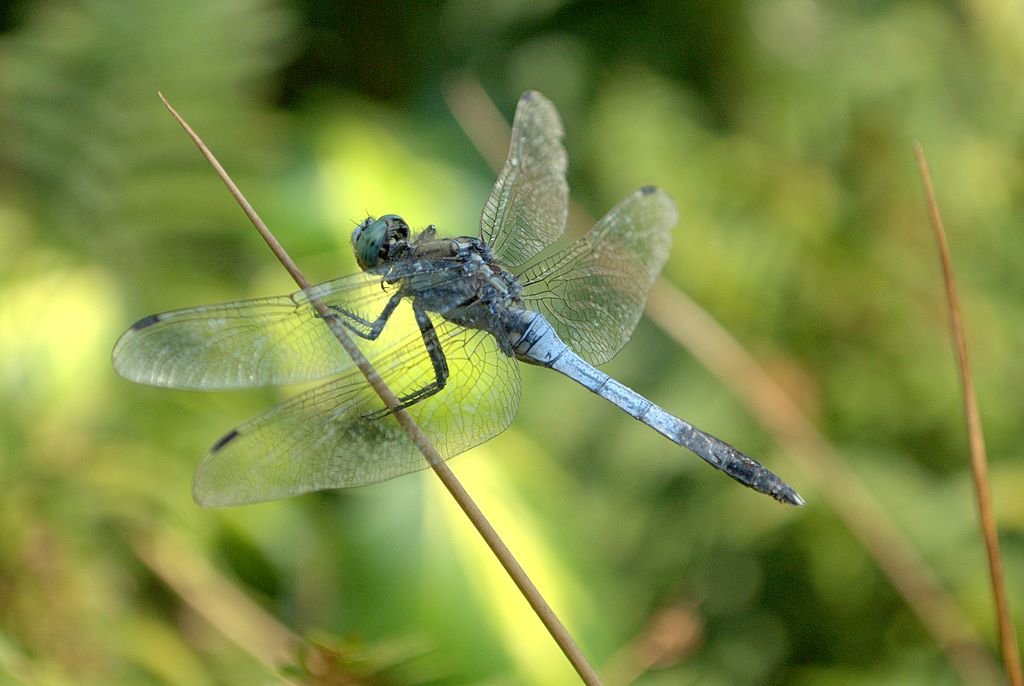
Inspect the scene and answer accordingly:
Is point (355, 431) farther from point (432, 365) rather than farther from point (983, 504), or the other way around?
point (983, 504)

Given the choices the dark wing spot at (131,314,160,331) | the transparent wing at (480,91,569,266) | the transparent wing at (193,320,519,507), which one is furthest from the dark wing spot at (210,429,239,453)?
the transparent wing at (480,91,569,266)

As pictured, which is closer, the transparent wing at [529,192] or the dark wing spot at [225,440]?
the dark wing spot at [225,440]

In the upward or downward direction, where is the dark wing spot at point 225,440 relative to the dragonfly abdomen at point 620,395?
upward

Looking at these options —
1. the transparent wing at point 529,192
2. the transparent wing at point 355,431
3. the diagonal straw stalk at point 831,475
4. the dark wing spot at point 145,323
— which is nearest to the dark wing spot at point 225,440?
the transparent wing at point 355,431

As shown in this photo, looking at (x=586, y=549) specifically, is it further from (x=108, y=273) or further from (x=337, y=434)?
(x=108, y=273)

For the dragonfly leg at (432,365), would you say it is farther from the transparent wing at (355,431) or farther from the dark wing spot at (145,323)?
the dark wing spot at (145,323)

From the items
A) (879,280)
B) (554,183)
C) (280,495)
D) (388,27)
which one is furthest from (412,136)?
(280,495)
